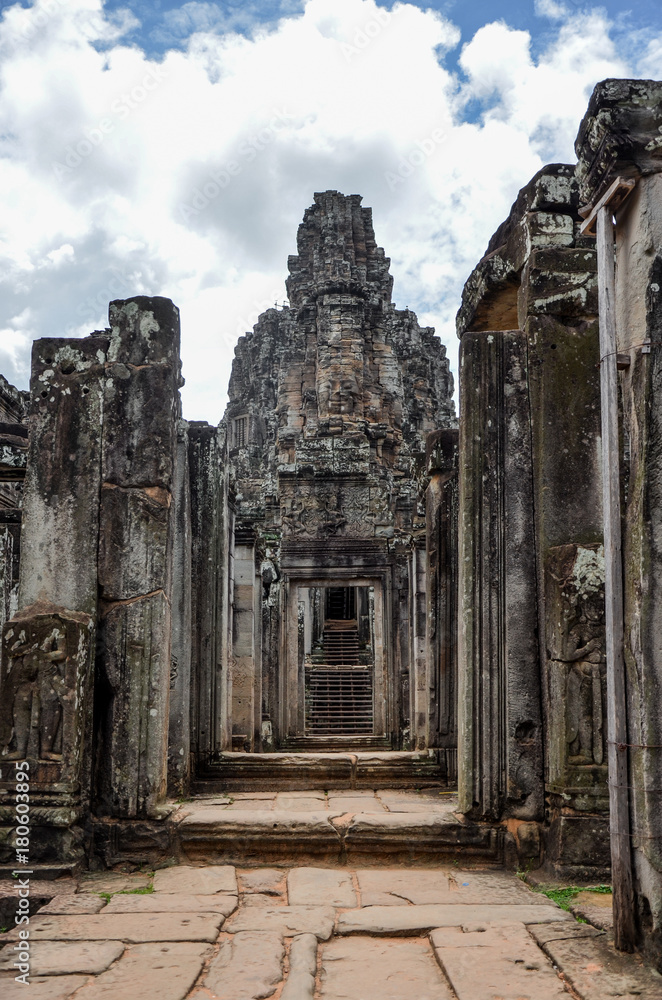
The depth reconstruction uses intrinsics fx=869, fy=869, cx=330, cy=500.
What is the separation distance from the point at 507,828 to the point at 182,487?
3.79 meters

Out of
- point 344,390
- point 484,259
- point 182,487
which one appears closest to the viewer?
point 484,259

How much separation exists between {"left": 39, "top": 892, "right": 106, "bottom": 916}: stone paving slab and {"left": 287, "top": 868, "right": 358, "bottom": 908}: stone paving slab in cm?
99

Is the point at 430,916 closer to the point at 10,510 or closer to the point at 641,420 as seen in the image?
the point at 641,420

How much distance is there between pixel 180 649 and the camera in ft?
23.4

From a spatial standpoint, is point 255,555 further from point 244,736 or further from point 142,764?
point 142,764

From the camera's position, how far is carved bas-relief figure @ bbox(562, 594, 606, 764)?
5035mm

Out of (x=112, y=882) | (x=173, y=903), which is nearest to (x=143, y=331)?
(x=112, y=882)

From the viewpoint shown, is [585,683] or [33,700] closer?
[585,683]

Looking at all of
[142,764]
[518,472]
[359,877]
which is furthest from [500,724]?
[142,764]

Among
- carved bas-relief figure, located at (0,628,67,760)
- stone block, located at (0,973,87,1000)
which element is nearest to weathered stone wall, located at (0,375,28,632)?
carved bas-relief figure, located at (0,628,67,760)

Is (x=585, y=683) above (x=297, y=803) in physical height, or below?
above

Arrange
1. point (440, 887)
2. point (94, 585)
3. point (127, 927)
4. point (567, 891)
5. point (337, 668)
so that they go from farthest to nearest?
1. point (337, 668)
2. point (94, 585)
3. point (440, 887)
4. point (567, 891)
5. point (127, 927)

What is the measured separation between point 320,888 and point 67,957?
5.24 feet

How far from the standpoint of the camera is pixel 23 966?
348 cm
